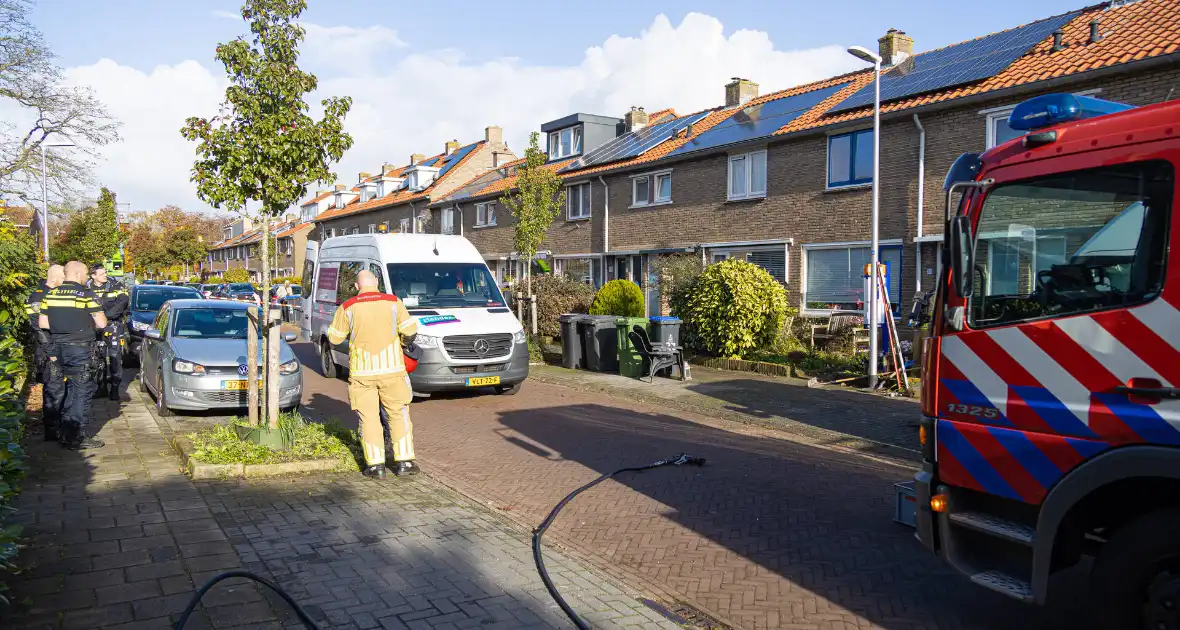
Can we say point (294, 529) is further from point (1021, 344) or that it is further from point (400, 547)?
point (1021, 344)

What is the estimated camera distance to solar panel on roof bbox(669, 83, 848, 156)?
19.6 m

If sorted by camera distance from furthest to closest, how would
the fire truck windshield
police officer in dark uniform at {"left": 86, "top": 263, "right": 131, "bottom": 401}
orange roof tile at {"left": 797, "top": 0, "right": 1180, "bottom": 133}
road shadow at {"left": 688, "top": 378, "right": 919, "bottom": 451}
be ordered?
orange roof tile at {"left": 797, "top": 0, "right": 1180, "bottom": 133}
police officer in dark uniform at {"left": 86, "top": 263, "right": 131, "bottom": 401}
road shadow at {"left": 688, "top": 378, "right": 919, "bottom": 451}
the fire truck windshield

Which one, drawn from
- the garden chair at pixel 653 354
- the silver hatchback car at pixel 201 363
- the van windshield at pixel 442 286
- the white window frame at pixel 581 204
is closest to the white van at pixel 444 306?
the van windshield at pixel 442 286

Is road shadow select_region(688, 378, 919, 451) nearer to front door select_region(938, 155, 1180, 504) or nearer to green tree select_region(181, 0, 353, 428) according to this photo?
front door select_region(938, 155, 1180, 504)

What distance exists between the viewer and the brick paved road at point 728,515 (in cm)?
441

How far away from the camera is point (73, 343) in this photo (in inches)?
305

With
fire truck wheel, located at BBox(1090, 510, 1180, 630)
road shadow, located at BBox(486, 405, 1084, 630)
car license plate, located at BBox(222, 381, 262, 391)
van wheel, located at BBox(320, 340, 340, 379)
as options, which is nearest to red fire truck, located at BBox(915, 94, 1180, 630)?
fire truck wheel, located at BBox(1090, 510, 1180, 630)

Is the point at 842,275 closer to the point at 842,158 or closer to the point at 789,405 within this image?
the point at 842,158

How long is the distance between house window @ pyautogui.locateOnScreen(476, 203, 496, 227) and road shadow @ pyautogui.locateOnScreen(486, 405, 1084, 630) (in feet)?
75.5

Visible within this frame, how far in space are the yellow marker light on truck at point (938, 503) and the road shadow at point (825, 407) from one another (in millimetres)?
4617

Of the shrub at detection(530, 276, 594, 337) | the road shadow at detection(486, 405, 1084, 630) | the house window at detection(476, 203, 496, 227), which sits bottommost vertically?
the road shadow at detection(486, 405, 1084, 630)

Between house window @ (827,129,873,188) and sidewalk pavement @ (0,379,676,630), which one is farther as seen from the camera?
house window @ (827,129,873,188)

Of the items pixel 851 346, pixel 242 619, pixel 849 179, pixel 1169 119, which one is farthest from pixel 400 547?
pixel 849 179

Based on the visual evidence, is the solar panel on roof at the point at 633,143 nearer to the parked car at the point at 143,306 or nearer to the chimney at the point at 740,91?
the chimney at the point at 740,91
